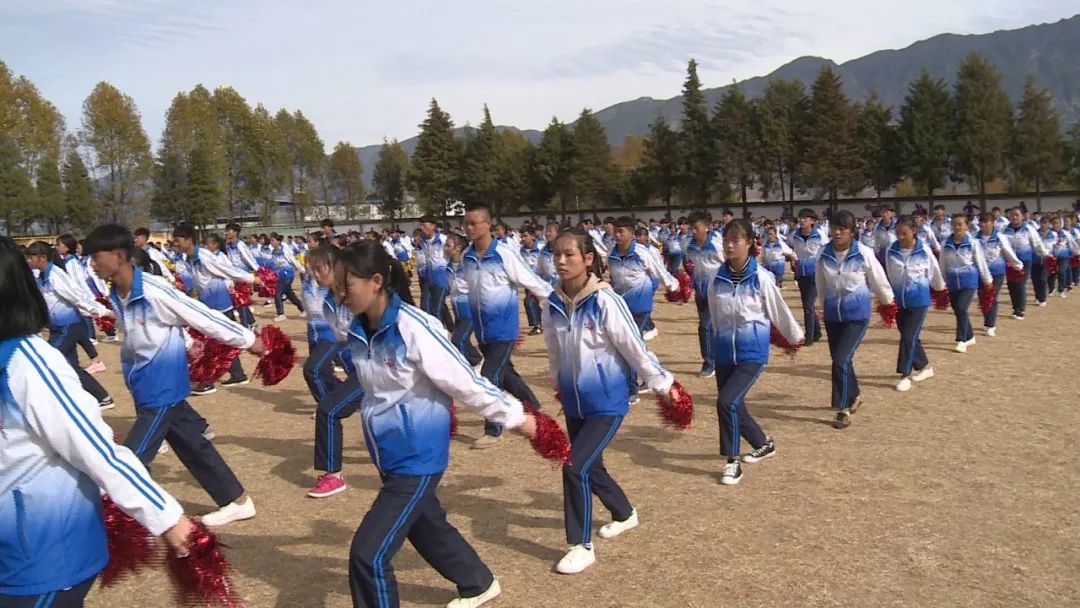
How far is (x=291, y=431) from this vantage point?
8883 mm

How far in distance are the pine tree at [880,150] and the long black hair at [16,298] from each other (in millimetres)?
54417

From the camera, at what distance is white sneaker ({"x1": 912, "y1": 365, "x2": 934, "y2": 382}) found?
984cm

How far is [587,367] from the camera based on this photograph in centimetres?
492

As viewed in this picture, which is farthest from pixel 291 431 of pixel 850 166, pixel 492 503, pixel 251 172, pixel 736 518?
pixel 251 172

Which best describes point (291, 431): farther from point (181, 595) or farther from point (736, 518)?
point (181, 595)

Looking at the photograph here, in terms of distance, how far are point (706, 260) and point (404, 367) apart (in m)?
8.65

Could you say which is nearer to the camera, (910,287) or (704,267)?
(910,287)

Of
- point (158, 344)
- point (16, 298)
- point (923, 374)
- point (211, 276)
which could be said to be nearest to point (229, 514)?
point (158, 344)

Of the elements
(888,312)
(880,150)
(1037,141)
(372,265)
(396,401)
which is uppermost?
(880,150)

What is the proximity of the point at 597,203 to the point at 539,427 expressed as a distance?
64.0m

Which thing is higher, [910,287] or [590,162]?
[590,162]

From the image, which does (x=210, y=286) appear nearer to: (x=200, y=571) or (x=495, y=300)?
(x=495, y=300)

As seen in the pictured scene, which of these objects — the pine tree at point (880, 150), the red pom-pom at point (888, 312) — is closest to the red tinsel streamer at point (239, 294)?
the red pom-pom at point (888, 312)

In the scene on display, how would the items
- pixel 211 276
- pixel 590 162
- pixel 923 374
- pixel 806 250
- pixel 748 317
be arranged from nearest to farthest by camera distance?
pixel 748 317, pixel 923 374, pixel 211 276, pixel 806 250, pixel 590 162
